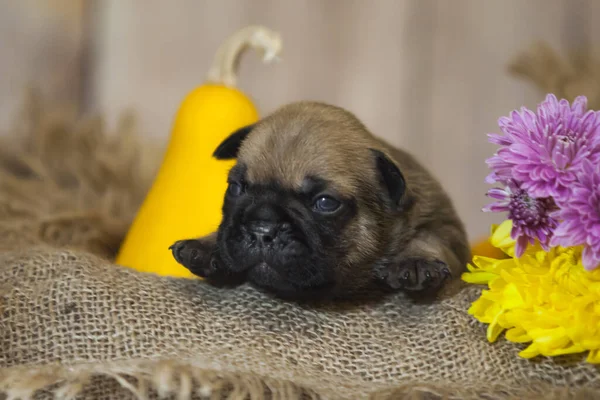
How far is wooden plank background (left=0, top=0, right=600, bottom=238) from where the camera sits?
2924 millimetres

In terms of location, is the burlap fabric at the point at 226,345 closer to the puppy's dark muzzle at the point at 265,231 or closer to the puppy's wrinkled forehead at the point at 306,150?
the puppy's dark muzzle at the point at 265,231

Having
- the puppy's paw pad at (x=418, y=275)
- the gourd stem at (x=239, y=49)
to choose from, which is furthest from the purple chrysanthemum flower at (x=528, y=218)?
the gourd stem at (x=239, y=49)

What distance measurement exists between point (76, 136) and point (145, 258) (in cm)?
97

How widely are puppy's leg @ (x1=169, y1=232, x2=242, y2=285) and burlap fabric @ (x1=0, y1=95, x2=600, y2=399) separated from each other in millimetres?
46

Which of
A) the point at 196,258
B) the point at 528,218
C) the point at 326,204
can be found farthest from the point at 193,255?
the point at 528,218

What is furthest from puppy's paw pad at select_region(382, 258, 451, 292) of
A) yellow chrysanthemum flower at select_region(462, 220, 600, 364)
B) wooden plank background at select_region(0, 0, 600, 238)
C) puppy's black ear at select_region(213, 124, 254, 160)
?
wooden plank background at select_region(0, 0, 600, 238)

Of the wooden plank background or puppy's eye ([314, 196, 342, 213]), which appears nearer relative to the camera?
puppy's eye ([314, 196, 342, 213])

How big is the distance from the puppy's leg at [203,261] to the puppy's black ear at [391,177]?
0.38 m

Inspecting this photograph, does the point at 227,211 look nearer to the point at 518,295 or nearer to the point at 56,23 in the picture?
the point at 518,295

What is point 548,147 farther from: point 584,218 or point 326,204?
point 326,204

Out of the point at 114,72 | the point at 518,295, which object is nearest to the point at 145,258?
the point at 518,295

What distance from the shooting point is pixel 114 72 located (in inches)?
115

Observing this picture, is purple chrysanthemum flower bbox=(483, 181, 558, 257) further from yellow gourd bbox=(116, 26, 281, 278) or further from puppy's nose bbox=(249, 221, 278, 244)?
yellow gourd bbox=(116, 26, 281, 278)

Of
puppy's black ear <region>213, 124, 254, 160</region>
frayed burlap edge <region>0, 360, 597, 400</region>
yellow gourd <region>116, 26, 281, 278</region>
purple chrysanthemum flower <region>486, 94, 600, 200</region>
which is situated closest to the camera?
frayed burlap edge <region>0, 360, 597, 400</region>
